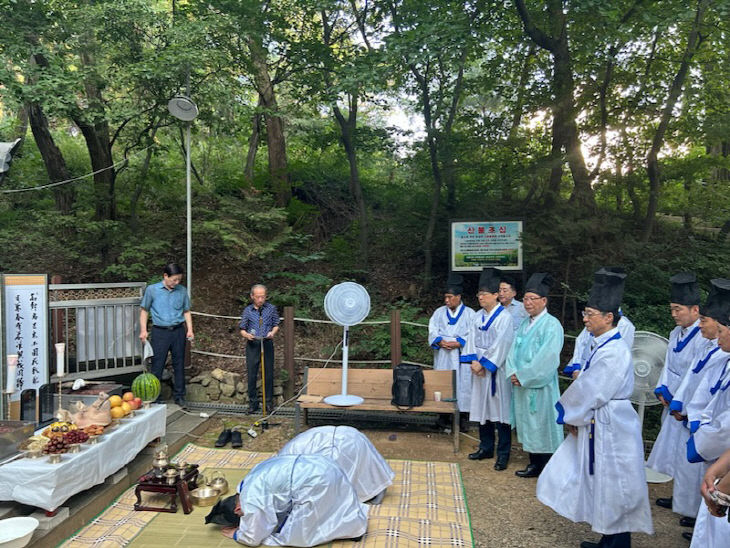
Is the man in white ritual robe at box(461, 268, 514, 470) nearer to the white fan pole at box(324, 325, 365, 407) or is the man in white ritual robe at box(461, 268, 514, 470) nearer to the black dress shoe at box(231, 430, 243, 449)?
the white fan pole at box(324, 325, 365, 407)

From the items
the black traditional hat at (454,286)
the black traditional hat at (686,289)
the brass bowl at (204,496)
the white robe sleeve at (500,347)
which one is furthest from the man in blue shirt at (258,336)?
the black traditional hat at (686,289)

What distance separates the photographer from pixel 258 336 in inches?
273

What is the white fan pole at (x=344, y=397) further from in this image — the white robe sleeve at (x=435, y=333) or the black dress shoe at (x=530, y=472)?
the black dress shoe at (x=530, y=472)

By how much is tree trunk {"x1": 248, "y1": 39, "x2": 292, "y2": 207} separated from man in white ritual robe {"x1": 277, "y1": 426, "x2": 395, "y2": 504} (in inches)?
284

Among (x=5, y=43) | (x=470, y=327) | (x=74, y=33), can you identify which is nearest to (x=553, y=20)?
(x=470, y=327)

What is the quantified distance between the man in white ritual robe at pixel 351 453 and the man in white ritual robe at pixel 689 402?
2.43 metres

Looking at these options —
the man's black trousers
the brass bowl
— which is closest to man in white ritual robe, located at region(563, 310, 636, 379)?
the brass bowl

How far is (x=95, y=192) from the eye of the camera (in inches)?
406

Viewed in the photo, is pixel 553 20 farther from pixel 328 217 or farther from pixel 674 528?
pixel 674 528

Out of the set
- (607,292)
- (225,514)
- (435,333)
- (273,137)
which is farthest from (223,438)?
(273,137)

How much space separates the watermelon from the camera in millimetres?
5996

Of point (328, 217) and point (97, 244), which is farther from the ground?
point (328, 217)

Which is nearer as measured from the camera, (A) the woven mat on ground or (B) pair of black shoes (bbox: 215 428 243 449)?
(A) the woven mat on ground

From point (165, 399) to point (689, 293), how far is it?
657 cm
